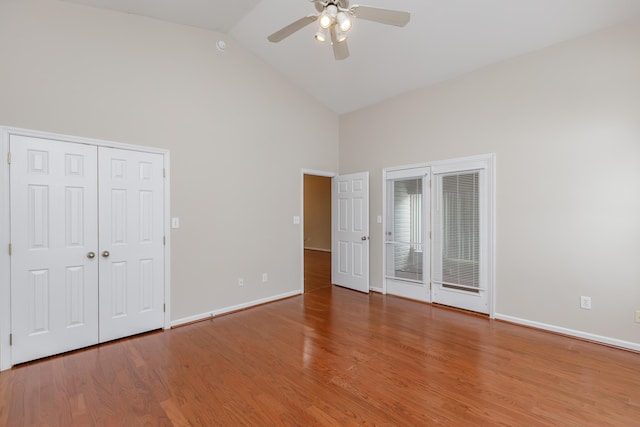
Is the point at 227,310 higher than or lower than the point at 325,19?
lower

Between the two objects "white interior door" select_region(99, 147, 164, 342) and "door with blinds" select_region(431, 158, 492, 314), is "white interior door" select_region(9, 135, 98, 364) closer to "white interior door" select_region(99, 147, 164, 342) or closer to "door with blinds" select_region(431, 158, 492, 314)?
"white interior door" select_region(99, 147, 164, 342)

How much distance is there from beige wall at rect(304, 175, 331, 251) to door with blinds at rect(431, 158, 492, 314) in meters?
5.26

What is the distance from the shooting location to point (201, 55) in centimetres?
402

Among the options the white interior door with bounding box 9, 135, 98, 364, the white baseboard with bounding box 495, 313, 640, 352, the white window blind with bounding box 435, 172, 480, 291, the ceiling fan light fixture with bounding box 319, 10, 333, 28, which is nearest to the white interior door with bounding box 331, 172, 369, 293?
the white window blind with bounding box 435, 172, 480, 291

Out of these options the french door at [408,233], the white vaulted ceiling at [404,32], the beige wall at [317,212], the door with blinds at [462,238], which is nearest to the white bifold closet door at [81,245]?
the white vaulted ceiling at [404,32]

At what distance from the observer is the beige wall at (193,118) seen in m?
2.95

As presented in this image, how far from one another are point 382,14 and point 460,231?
3097mm

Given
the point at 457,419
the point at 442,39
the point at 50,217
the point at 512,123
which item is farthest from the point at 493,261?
the point at 50,217

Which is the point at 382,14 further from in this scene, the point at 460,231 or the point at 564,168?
the point at 460,231

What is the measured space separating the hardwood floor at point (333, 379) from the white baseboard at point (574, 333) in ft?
0.32

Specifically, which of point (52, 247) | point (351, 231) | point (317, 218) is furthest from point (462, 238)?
point (317, 218)

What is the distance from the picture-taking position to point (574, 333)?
132 inches

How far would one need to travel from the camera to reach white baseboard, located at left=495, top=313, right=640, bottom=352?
10.0 feet

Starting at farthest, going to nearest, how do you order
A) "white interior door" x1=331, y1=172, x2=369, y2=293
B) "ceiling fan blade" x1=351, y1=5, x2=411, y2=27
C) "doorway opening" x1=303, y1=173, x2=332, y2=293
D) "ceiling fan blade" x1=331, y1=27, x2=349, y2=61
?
"doorway opening" x1=303, y1=173, x2=332, y2=293, "white interior door" x1=331, y1=172, x2=369, y2=293, "ceiling fan blade" x1=331, y1=27, x2=349, y2=61, "ceiling fan blade" x1=351, y1=5, x2=411, y2=27
